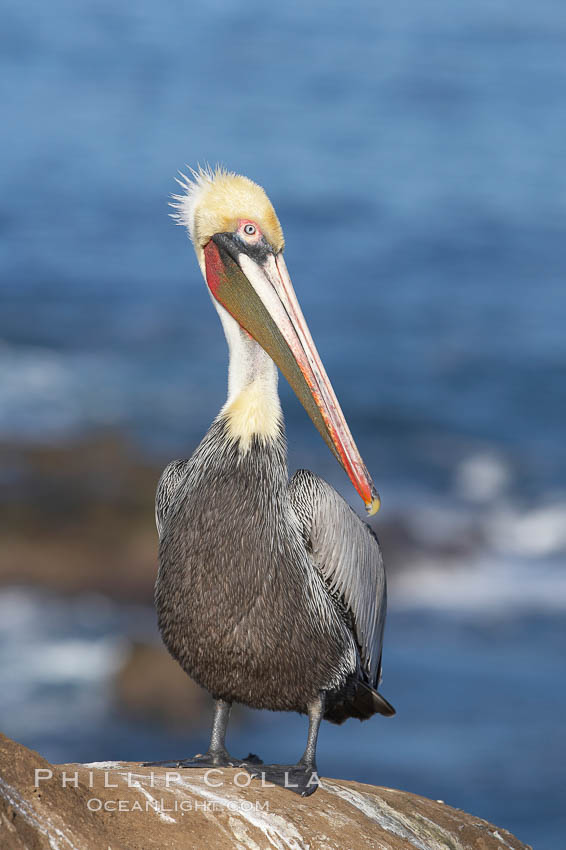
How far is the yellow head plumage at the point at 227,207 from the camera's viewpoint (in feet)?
19.6

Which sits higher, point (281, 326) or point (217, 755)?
point (281, 326)

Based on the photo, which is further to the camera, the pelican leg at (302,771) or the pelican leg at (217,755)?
the pelican leg at (217,755)

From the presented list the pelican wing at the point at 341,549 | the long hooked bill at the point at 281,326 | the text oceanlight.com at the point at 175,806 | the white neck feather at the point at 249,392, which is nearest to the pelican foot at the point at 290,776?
the text oceanlight.com at the point at 175,806

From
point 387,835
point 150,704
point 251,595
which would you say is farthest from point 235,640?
point 150,704

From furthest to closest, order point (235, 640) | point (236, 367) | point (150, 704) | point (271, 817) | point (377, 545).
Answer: point (150, 704) < point (377, 545) < point (236, 367) < point (235, 640) < point (271, 817)

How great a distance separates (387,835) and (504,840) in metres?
1.06

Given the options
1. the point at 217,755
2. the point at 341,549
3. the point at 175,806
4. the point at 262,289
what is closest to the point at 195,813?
the point at 175,806

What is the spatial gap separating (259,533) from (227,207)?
1.59 metres

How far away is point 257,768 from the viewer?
5.57 meters

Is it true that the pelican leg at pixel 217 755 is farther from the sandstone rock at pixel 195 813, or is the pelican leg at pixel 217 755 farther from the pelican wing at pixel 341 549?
the pelican wing at pixel 341 549

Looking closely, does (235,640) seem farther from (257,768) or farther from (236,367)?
(236,367)

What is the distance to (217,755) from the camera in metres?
5.77

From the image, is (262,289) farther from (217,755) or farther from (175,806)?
(175,806)

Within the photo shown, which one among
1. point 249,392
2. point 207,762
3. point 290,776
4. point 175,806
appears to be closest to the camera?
point 175,806
